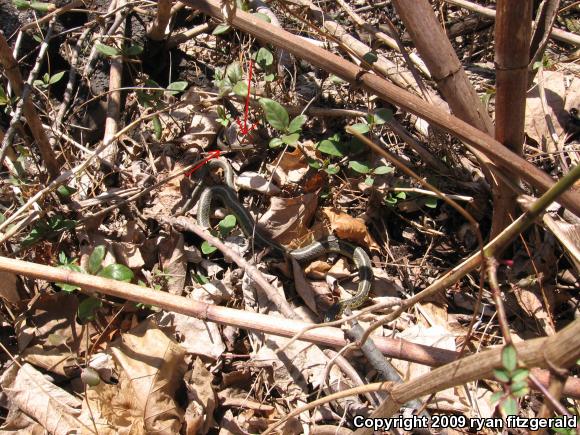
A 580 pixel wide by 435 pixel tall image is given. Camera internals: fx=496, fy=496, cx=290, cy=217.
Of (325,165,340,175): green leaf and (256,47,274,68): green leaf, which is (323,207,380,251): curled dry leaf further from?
(256,47,274,68): green leaf

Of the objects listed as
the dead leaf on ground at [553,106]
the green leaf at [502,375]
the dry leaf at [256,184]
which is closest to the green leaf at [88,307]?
the dry leaf at [256,184]

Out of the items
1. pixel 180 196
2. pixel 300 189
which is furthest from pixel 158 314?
pixel 300 189

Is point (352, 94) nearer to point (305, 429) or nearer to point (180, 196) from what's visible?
point (180, 196)

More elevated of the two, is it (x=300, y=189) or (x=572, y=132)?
(x=572, y=132)

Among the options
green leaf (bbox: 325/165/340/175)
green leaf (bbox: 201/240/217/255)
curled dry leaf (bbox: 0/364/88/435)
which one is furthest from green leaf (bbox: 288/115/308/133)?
curled dry leaf (bbox: 0/364/88/435)

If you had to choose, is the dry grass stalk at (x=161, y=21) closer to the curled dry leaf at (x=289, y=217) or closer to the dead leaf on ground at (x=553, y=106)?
the curled dry leaf at (x=289, y=217)

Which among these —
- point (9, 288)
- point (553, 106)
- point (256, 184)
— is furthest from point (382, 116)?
point (9, 288)
